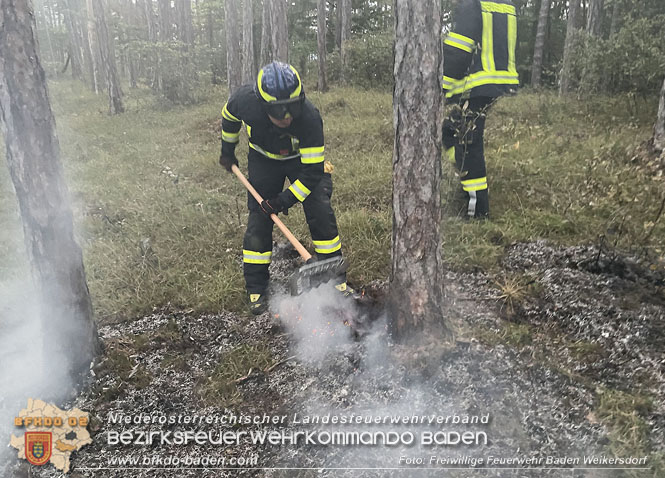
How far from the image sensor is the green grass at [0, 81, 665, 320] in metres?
4.03

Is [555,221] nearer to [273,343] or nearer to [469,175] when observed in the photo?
[469,175]

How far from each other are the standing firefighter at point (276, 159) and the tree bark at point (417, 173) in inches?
36.7

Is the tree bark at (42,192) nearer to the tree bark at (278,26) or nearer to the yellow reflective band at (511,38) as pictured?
the yellow reflective band at (511,38)

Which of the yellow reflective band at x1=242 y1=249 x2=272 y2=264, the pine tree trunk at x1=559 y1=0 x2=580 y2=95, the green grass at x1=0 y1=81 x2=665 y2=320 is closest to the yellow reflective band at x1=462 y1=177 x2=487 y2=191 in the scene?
the green grass at x1=0 y1=81 x2=665 y2=320

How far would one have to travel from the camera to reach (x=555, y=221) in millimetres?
4246

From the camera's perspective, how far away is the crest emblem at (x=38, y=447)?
2.50m

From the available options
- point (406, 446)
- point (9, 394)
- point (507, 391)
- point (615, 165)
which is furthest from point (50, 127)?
point (615, 165)

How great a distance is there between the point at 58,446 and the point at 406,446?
1.95m

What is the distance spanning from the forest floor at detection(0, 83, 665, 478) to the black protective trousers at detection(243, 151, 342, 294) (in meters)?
0.33

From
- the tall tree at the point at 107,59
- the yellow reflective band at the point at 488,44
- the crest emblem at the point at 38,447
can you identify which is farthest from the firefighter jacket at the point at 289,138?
the tall tree at the point at 107,59

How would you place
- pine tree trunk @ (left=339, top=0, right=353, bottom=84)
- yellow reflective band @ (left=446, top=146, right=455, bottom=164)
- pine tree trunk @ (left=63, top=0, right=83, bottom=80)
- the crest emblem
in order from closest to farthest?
the crest emblem
yellow reflective band @ (left=446, top=146, right=455, bottom=164)
pine tree trunk @ (left=339, top=0, right=353, bottom=84)
pine tree trunk @ (left=63, top=0, right=83, bottom=80)

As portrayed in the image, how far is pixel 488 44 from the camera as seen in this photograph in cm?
413

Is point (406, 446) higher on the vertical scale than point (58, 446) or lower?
higher

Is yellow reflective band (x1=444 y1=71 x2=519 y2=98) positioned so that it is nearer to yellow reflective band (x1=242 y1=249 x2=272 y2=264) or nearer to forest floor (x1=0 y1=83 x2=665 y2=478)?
forest floor (x1=0 y1=83 x2=665 y2=478)
